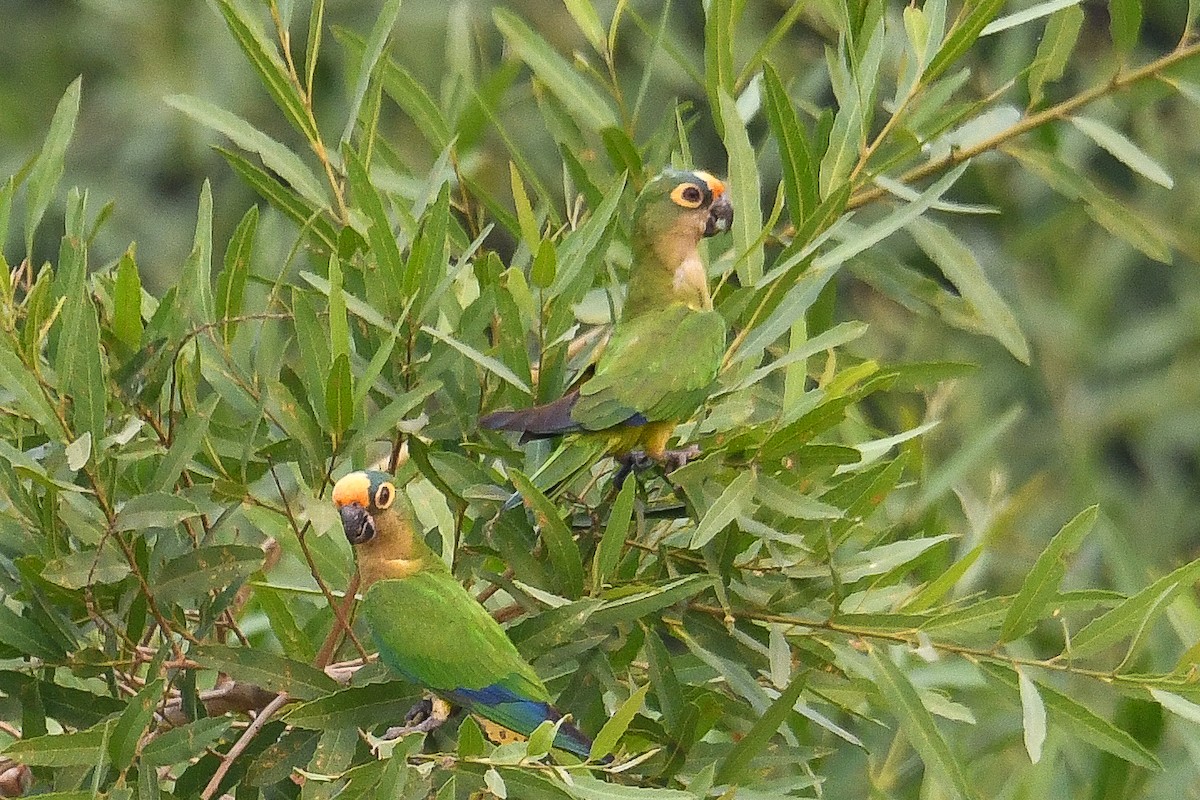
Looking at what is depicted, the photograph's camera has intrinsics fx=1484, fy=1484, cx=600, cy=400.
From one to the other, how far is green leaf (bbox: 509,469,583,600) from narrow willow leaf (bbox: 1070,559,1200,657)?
30 cm

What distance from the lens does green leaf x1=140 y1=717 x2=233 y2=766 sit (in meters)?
0.81

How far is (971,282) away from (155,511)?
579 mm

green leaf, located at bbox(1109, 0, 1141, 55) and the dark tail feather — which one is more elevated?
green leaf, located at bbox(1109, 0, 1141, 55)

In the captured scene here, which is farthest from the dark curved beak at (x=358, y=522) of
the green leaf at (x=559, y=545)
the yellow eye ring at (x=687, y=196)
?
the yellow eye ring at (x=687, y=196)

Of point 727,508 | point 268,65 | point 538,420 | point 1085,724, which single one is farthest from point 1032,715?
point 268,65

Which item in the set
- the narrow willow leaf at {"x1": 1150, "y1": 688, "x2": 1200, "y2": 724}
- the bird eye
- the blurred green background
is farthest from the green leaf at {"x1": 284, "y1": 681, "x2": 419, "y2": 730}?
the blurred green background

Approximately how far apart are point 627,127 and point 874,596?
15.5 inches

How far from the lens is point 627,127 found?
112 cm

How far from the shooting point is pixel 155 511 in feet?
2.65

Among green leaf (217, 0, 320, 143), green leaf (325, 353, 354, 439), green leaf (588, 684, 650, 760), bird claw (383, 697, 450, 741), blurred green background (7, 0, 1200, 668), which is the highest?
green leaf (217, 0, 320, 143)

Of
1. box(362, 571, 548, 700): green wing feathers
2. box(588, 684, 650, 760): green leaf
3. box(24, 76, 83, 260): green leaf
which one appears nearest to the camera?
box(588, 684, 650, 760): green leaf

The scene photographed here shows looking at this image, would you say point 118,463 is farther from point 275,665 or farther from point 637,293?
point 637,293

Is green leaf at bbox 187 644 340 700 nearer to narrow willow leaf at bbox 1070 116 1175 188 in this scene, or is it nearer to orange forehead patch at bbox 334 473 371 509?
orange forehead patch at bbox 334 473 371 509

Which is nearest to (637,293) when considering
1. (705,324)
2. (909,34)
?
(705,324)
